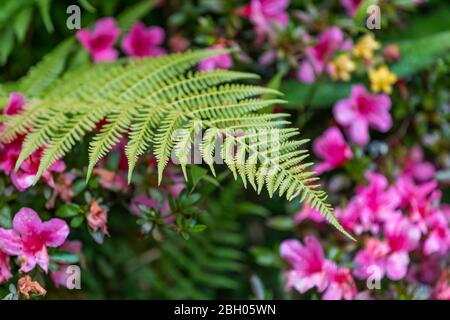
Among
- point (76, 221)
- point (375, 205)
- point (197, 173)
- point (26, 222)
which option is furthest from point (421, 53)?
point (26, 222)

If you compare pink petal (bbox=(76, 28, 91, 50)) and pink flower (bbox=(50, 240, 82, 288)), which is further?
pink petal (bbox=(76, 28, 91, 50))

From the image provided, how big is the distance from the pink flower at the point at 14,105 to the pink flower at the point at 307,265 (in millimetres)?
736

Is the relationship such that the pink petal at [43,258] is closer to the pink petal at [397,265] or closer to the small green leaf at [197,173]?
the small green leaf at [197,173]

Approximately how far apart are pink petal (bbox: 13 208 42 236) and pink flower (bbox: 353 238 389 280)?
2.65 ft

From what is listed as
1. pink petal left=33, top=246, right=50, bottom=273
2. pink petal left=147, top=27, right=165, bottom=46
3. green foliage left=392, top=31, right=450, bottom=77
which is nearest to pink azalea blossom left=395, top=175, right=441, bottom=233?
green foliage left=392, top=31, right=450, bottom=77

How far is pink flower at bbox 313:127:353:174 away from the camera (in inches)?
76.8

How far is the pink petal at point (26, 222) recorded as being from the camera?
148 cm

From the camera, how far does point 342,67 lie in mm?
1963

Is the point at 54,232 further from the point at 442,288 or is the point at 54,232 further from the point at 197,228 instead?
the point at 442,288

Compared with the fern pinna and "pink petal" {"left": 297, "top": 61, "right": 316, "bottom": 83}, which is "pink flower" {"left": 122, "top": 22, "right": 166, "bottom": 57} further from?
"pink petal" {"left": 297, "top": 61, "right": 316, "bottom": 83}

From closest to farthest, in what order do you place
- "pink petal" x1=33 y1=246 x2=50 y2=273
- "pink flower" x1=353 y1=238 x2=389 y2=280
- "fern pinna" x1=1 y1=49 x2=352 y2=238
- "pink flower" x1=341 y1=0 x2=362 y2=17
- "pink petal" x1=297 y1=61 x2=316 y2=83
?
"fern pinna" x1=1 y1=49 x2=352 y2=238, "pink petal" x1=33 y1=246 x2=50 y2=273, "pink flower" x1=353 y1=238 x2=389 y2=280, "pink petal" x1=297 y1=61 x2=316 y2=83, "pink flower" x1=341 y1=0 x2=362 y2=17

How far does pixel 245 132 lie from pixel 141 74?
1.24 ft

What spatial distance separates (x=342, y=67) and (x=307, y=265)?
601 millimetres
